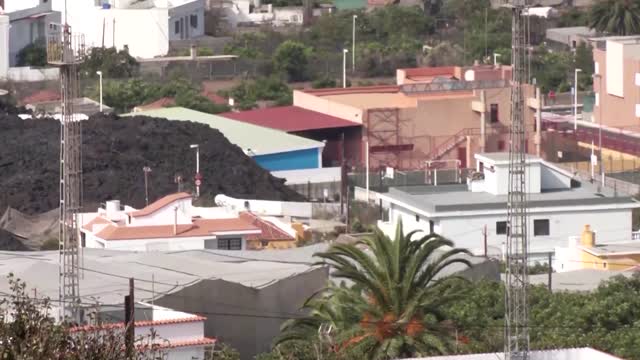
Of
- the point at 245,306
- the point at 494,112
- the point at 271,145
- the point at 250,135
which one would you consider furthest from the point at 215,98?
the point at 245,306

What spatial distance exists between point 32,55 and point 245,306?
113 feet

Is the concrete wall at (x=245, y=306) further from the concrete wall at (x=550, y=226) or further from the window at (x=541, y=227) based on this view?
the window at (x=541, y=227)

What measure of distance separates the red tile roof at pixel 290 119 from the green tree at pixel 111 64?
7.85 meters

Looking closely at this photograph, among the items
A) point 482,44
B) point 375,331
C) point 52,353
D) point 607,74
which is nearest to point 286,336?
point 375,331

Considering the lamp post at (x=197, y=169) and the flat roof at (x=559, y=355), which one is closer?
the flat roof at (x=559, y=355)

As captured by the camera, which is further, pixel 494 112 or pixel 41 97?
pixel 41 97

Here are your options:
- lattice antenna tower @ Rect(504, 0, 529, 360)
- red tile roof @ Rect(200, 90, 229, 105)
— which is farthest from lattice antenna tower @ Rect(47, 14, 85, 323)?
red tile roof @ Rect(200, 90, 229, 105)

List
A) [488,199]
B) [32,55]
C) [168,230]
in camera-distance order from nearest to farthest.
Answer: [168,230] < [488,199] < [32,55]

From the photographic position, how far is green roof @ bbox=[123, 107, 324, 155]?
42.9 meters

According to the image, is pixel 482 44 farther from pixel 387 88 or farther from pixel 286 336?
pixel 286 336

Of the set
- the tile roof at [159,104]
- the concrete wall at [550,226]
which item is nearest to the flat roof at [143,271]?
the concrete wall at [550,226]

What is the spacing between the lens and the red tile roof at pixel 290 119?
45.7m

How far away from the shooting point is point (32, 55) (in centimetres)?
5725

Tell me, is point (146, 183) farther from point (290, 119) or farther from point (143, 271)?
point (143, 271)
